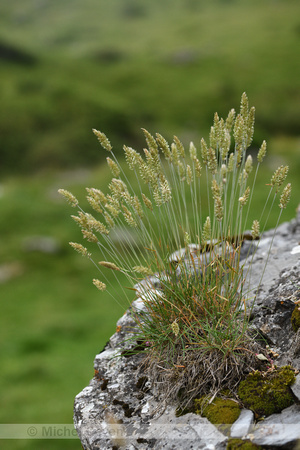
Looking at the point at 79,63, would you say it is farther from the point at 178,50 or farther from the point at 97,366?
the point at 97,366

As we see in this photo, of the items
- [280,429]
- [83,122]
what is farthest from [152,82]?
[280,429]

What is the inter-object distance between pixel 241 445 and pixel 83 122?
37761 mm

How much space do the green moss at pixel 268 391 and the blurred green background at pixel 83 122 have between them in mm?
9733

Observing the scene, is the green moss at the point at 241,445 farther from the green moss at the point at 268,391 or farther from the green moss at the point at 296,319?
the green moss at the point at 296,319

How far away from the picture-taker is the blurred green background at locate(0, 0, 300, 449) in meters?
16.7

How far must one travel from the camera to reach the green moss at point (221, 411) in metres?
3.26

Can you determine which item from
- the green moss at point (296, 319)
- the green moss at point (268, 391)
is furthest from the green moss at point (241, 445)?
the green moss at point (296, 319)

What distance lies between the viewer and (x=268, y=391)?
132 inches

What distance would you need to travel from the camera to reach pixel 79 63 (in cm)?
5491

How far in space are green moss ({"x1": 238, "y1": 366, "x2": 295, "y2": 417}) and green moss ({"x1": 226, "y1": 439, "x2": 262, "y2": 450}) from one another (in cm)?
29

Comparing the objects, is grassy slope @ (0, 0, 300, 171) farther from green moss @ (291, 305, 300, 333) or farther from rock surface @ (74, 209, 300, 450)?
green moss @ (291, 305, 300, 333)

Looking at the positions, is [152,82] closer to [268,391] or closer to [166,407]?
[166,407]

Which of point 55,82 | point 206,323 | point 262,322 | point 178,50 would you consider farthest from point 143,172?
point 178,50

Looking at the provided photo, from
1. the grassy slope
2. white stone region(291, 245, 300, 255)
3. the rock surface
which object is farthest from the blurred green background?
white stone region(291, 245, 300, 255)
